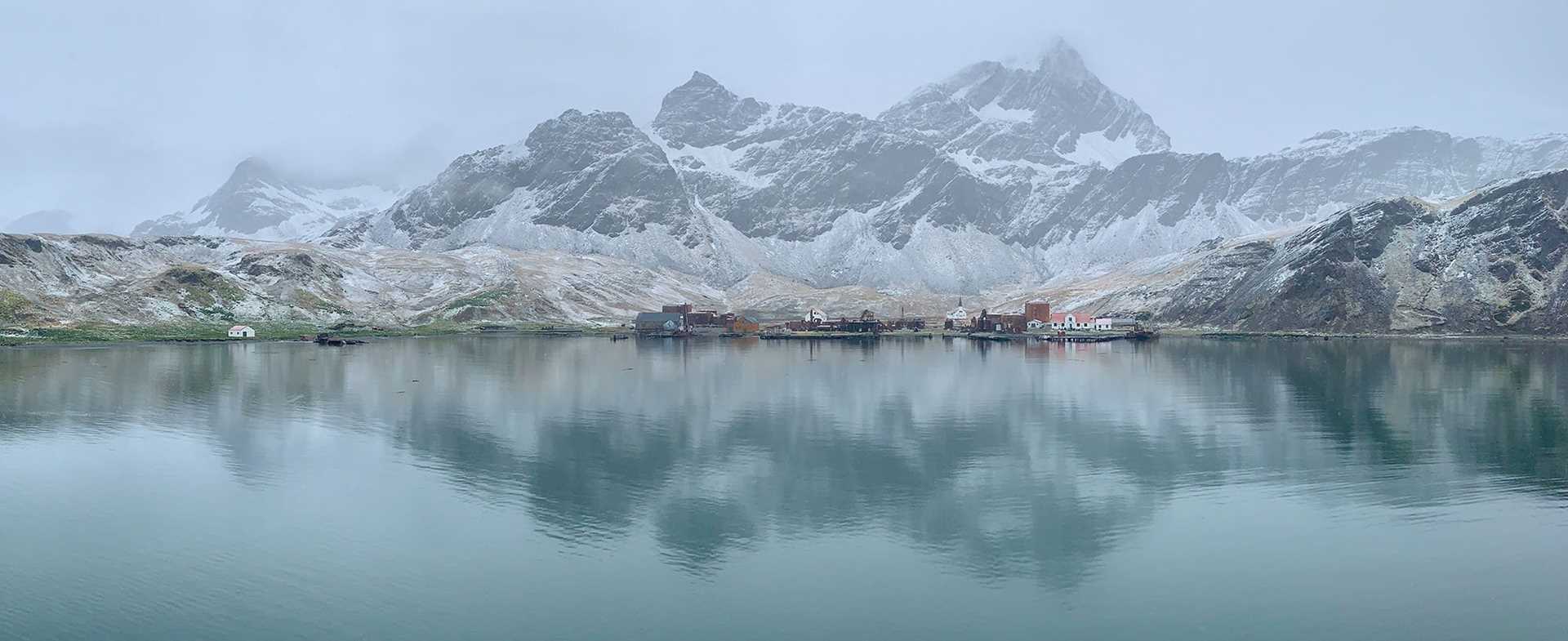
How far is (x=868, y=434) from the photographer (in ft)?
Result: 237

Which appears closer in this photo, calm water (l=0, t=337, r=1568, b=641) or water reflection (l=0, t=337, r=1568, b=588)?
calm water (l=0, t=337, r=1568, b=641)

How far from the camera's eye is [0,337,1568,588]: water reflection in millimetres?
46125

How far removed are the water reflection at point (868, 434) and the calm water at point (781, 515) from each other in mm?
394

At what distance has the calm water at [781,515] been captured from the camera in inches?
1300

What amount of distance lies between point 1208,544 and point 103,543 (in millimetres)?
46595

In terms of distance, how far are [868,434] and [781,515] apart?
26689 mm

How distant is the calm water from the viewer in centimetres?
3303

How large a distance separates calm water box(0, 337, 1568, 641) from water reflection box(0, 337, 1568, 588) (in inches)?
15.5

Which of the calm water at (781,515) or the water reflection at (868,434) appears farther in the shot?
the water reflection at (868,434)

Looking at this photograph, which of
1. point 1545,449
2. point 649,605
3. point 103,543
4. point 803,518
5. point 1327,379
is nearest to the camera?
point 649,605

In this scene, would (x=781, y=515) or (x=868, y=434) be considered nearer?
(x=781, y=515)

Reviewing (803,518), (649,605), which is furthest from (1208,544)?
(649,605)

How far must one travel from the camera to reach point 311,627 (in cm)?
3169

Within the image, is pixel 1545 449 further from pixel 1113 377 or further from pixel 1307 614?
pixel 1113 377
